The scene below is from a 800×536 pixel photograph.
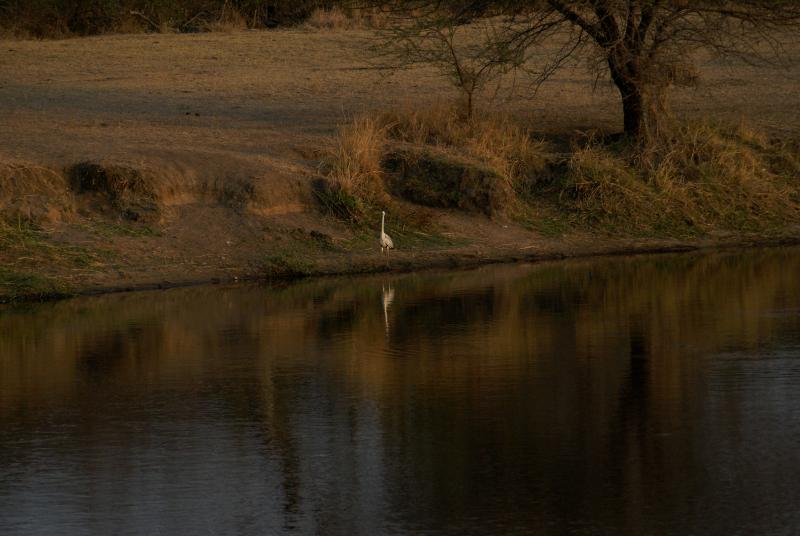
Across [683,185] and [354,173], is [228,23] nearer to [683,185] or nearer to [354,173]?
[683,185]

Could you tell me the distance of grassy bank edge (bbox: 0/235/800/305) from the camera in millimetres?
15327

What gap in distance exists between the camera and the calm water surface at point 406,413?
7.29m

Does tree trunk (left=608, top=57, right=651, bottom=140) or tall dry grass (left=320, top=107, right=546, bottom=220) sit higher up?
tree trunk (left=608, top=57, right=651, bottom=140)

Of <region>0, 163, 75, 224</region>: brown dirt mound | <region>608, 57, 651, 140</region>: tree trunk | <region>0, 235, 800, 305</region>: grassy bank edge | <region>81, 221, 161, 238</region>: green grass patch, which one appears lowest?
<region>0, 235, 800, 305</region>: grassy bank edge

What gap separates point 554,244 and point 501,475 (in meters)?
11.2

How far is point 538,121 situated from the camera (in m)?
23.2

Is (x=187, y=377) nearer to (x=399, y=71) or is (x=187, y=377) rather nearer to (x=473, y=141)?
(x=473, y=141)

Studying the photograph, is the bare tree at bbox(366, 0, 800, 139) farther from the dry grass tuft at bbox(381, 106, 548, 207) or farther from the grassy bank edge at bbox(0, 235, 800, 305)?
the grassy bank edge at bbox(0, 235, 800, 305)

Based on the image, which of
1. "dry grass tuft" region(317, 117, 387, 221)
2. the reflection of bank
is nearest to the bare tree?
"dry grass tuft" region(317, 117, 387, 221)

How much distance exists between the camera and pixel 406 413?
9398 mm

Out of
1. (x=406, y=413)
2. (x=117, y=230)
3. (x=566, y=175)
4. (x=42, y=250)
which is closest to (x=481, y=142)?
(x=566, y=175)

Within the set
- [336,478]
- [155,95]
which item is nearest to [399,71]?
[155,95]

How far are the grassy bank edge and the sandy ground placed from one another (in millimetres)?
161

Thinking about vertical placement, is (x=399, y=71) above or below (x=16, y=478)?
above
